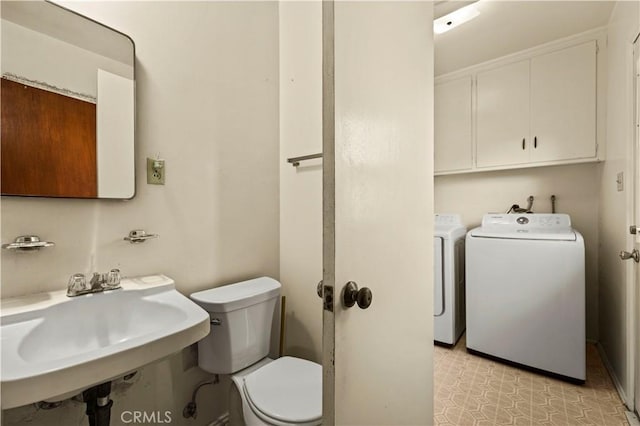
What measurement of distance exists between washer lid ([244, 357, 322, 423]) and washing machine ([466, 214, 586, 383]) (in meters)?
1.48

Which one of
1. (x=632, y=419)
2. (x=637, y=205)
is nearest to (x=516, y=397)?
(x=632, y=419)

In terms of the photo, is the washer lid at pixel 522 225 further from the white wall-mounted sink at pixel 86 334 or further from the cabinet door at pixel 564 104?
the white wall-mounted sink at pixel 86 334

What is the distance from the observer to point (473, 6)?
6.15ft

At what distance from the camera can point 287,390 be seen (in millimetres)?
1147

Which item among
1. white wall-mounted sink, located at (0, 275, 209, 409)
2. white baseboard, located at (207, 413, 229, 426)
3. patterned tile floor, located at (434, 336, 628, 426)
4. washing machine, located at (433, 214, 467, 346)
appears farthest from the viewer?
washing machine, located at (433, 214, 467, 346)

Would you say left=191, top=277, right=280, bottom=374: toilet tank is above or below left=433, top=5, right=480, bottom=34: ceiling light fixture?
below

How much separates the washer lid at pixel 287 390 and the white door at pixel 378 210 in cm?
33

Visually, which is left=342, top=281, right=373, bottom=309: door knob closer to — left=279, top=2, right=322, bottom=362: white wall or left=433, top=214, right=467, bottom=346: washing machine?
left=279, top=2, right=322, bottom=362: white wall

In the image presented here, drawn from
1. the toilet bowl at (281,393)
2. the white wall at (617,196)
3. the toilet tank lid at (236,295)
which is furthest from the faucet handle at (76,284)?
the white wall at (617,196)

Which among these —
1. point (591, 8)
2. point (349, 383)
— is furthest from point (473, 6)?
point (349, 383)

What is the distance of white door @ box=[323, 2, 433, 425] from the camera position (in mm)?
665

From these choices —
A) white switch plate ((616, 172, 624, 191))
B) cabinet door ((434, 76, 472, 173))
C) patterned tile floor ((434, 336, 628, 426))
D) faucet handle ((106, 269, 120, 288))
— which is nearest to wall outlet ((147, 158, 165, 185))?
faucet handle ((106, 269, 120, 288))

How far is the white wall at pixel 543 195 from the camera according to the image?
2.36m

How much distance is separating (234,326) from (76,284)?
58 centimetres
